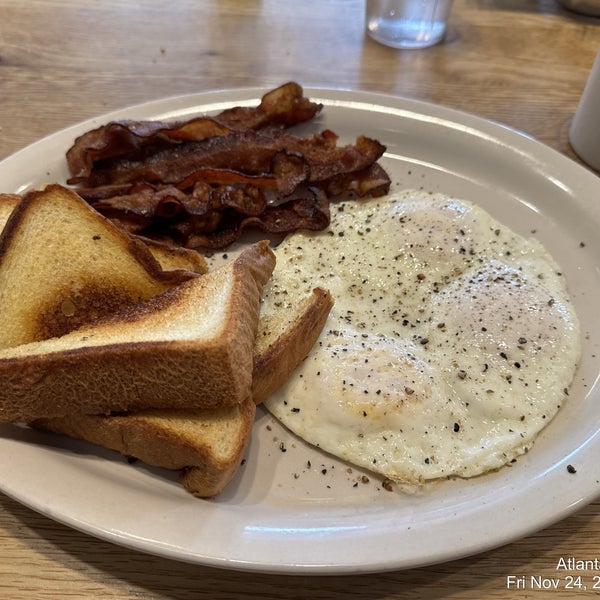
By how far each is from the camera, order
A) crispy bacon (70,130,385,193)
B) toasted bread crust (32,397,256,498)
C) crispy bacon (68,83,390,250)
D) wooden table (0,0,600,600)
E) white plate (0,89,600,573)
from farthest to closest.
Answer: wooden table (0,0,600,600), crispy bacon (70,130,385,193), crispy bacon (68,83,390,250), toasted bread crust (32,397,256,498), white plate (0,89,600,573)

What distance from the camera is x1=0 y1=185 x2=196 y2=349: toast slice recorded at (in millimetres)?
1458

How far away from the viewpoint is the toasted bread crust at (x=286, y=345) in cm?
143

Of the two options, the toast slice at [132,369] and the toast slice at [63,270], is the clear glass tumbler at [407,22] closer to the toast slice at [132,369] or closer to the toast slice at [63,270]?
the toast slice at [63,270]

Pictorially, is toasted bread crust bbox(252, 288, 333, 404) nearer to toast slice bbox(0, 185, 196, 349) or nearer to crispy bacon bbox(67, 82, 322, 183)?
toast slice bbox(0, 185, 196, 349)

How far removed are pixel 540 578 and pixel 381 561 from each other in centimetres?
42

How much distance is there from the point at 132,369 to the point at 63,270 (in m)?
0.48

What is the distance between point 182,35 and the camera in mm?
3354

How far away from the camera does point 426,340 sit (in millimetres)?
1662

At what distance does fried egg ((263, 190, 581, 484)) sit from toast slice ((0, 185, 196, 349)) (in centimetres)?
45

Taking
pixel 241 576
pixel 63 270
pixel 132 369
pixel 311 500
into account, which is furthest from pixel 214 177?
pixel 241 576

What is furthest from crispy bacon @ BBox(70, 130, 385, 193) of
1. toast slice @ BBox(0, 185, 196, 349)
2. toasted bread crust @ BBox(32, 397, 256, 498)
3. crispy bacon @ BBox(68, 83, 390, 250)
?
toasted bread crust @ BBox(32, 397, 256, 498)

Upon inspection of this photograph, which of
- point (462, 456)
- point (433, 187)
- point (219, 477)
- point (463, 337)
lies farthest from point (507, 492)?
point (433, 187)

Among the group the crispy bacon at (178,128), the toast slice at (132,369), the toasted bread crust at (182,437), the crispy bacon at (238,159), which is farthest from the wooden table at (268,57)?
the toasted bread crust at (182,437)

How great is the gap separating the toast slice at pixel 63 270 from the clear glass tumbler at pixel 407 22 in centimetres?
240
